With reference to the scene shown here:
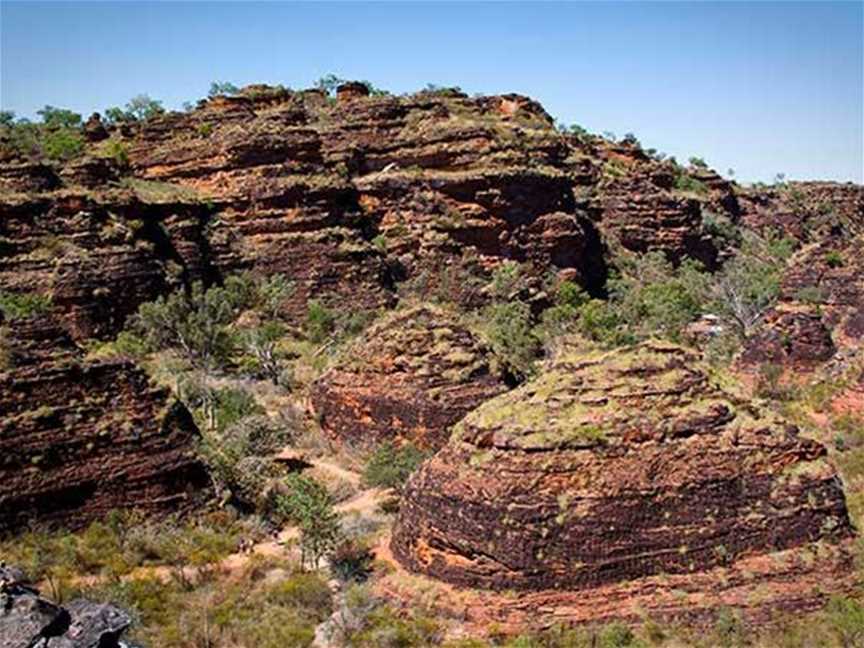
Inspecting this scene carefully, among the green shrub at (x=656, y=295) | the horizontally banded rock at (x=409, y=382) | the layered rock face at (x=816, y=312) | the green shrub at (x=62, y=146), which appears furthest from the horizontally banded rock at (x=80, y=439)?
the green shrub at (x=62, y=146)

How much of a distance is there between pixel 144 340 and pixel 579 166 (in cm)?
4023

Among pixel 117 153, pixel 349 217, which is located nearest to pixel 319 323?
pixel 349 217

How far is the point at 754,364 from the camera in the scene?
3656 centimetres

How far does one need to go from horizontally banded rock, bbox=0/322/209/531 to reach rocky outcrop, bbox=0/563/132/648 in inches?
390

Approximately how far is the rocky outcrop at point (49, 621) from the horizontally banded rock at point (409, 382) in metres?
16.4

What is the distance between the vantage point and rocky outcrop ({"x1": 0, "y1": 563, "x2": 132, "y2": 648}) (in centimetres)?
1138

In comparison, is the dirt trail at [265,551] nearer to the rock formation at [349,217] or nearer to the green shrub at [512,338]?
the rock formation at [349,217]

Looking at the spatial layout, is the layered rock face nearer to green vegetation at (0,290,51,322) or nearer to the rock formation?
the rock formation

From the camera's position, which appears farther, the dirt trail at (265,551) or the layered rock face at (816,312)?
the layered rock face at (816,312)

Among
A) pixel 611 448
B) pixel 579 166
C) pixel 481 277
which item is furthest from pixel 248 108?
pixel 611 448

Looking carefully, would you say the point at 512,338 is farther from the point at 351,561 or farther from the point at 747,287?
the point at 351,561

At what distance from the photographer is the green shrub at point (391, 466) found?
26.1m

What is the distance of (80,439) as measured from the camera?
2245 centimetres

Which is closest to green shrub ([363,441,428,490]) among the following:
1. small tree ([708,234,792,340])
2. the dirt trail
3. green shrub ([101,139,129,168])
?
the dirt trail
